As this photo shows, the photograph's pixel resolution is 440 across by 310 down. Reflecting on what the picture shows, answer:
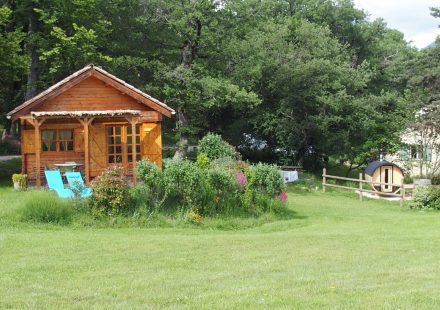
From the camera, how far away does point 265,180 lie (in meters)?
18.1

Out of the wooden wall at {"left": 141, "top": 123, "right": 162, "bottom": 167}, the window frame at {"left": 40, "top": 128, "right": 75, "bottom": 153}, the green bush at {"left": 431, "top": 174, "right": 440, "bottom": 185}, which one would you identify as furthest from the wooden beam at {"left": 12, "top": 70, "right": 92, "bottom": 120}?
the green bush at {"left": 431, "top": 174, "right": 440, "bottom": 185}

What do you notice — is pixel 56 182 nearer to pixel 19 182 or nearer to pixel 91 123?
pixel 19 182

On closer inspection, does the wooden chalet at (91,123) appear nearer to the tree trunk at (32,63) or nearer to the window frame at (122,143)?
the window frame at (122,143)

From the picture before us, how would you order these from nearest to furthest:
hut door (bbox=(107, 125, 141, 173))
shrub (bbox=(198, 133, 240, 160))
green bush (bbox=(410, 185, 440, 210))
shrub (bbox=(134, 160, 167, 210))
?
shrub (bbox=(134, 160, 167, 210))
green bush (bbox=(410, 185, 440, 210))
shrub (bbox=(198, 133, 240, 160))
hut door (bbox=(107, 125, 141, 173))

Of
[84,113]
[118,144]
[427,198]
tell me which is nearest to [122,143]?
[118,144]

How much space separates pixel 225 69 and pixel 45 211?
59.2 ft

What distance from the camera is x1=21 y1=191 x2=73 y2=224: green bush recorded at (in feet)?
48.3

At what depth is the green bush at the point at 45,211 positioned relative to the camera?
14.7 metres

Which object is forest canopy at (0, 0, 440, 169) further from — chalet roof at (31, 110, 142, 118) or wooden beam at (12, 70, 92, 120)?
chalet roof at (31, 110, 142, 118)

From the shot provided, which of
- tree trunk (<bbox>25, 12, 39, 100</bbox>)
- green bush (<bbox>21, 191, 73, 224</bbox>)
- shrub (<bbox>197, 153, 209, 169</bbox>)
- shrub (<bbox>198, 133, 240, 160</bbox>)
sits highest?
tree trunk (<bbox>25, 12, 39, 100</bbox>)

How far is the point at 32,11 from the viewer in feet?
101

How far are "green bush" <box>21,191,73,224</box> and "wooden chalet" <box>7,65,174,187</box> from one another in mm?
6602

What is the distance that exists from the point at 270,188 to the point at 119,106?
28.9ft

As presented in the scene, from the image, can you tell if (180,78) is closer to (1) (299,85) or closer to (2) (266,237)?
(1) (299,85)
